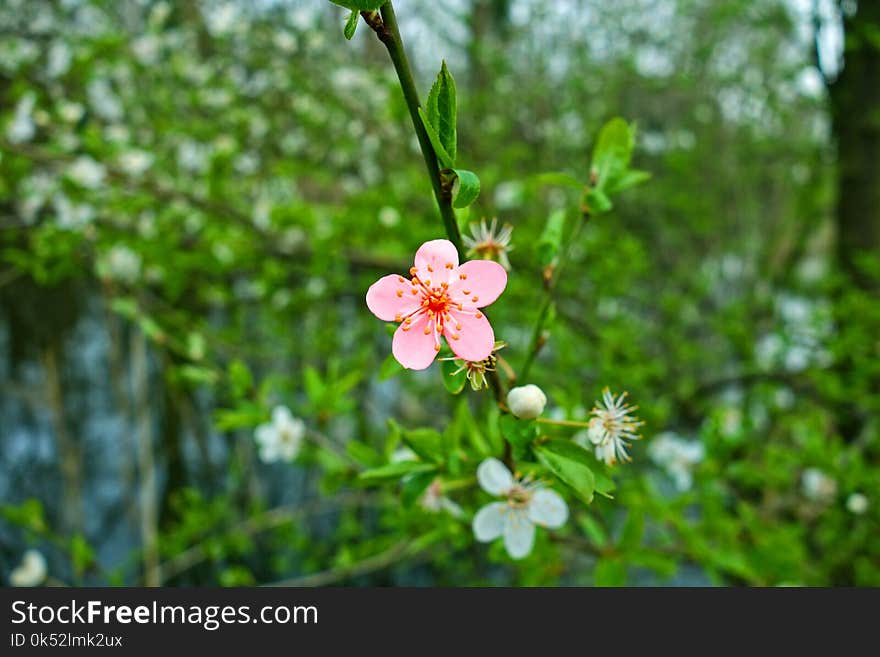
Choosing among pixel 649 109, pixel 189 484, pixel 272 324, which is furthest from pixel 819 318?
pixel 189 484

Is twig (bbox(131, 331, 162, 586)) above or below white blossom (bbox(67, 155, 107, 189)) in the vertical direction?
below

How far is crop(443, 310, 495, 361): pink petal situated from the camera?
25.0 inches

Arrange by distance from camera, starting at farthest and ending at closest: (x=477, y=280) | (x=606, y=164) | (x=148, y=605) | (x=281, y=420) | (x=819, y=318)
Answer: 1. (x=819, y=318)
2. (x=281, y=420)
3. (x=148, y=605)
4. (x=606, y=164)
5. (x=477, y=280)

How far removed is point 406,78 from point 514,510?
548mm

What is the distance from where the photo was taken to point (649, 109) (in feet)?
14.5

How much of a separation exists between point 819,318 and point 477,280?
211 cm

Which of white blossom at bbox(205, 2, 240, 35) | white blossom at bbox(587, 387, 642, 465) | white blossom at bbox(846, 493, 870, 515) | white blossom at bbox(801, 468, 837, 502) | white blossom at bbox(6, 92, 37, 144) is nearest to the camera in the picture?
white blossom at bbox(587, 387, 642, 465)

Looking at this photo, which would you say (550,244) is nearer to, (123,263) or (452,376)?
(452,376)

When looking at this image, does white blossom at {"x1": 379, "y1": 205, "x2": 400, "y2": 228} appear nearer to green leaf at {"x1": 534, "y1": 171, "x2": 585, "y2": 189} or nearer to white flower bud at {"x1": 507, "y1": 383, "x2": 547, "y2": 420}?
green leaf at {"x1": 534, "y1": 171, "x2": 585, "y2": 189}

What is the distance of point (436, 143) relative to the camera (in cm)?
60

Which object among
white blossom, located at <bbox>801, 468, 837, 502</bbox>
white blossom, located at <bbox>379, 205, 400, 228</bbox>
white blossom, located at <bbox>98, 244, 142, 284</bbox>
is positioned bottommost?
white blossom, located at <bbox>801, 468, 837, 502</bbox>

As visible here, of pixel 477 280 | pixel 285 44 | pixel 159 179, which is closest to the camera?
pixel 477 280

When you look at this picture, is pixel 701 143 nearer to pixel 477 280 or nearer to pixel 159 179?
pixel 159 179

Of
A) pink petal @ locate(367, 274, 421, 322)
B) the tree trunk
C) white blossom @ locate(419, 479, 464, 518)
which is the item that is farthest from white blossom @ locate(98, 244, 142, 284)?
the tree trunk
